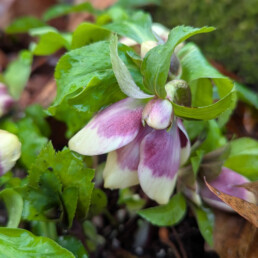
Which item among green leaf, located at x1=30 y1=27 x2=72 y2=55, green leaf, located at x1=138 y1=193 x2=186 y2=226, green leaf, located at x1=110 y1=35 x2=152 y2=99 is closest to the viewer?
green leaf, located at x1=110 y1=35 x2=152 y2=99

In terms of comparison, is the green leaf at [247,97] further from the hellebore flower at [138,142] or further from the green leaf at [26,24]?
the green leaf at [26,24]

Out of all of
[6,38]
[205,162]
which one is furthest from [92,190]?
[6,38]

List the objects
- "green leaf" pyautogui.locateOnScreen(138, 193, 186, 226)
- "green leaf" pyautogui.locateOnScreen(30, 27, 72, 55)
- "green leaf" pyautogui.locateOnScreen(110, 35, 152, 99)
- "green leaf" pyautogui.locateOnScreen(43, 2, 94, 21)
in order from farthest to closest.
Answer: "green leaf" pyautogui.locateOnScreen(43, 2, 94, 21)
"green leaf" pyautogui.locateOnScreen(30, 27, 72, 55)
"green leaf" pyautogui.locateOnScreen(138, 193, 186, 226)
"green leaf" pyautogui.locateOnScreen(110, 35, 152, 99)

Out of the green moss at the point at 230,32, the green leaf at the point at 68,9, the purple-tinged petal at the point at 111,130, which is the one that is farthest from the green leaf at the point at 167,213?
the green leaf at the point at 68,9

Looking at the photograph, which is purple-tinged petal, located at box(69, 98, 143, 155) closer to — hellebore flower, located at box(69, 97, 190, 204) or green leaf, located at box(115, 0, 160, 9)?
hellebore flower, located at box(69, 97, 190, 204)

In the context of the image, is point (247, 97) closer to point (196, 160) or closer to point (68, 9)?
point (196, 160)

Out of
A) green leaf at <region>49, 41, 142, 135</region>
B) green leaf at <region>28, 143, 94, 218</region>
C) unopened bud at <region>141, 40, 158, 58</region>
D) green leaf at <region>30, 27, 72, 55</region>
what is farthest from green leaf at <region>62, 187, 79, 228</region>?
green leaf at <region>30, 27, 72, 55</region>

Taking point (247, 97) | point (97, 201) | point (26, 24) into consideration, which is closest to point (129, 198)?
point (97, 201)
